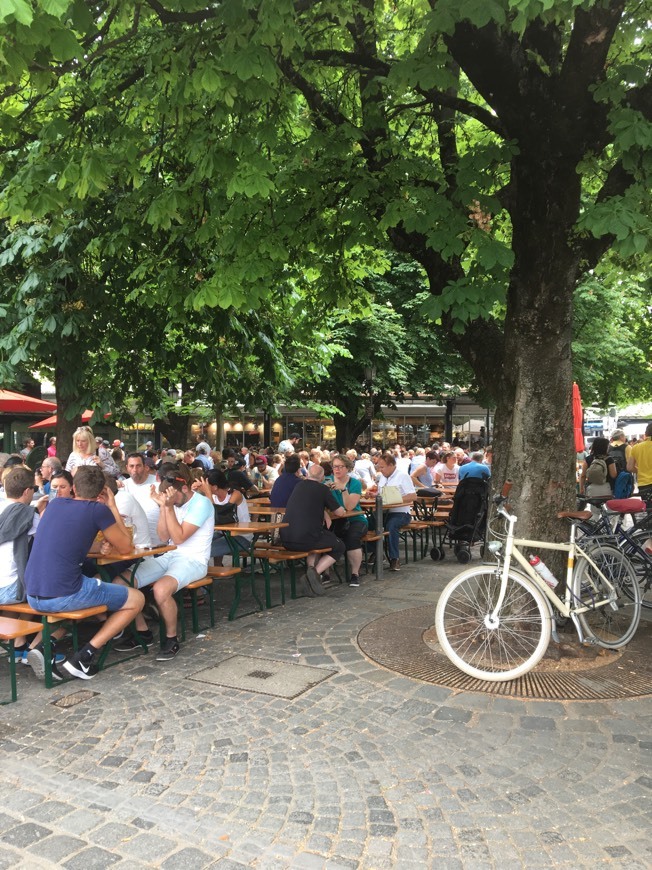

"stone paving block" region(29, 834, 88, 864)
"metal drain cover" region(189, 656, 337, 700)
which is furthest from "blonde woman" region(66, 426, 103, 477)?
"stone paving block" region(29, 834, 88, 864)

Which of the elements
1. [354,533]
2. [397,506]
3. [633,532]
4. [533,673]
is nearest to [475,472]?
[397,506]

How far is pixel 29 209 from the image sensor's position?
5797mm

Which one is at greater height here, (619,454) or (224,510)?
(619,454)

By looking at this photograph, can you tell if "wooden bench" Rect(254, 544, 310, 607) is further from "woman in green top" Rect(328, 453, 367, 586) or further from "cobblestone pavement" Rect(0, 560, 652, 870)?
"cobblestone pavement" Rect(0, 560, 652, 870)

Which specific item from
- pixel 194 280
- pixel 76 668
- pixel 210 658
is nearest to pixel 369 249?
pixel 194 280

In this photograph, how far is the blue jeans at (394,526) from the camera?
10.0 m

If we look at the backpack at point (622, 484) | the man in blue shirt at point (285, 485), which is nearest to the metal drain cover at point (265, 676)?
the man in blue shirt at point (285, 485)

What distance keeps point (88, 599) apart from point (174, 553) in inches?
48.6

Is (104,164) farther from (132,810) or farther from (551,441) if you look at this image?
(132,810)

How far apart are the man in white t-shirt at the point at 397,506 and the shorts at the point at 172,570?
13.2 ft

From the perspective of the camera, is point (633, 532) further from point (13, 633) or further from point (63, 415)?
point (63, 415)

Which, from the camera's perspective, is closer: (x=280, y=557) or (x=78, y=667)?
(x=78, y=667)

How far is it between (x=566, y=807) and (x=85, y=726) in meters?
2.89

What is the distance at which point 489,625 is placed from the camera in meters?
5.34
